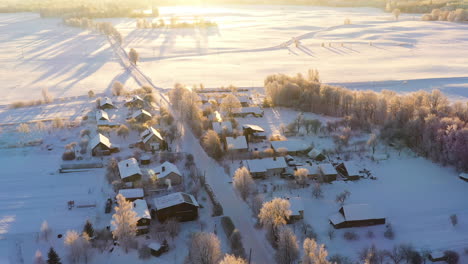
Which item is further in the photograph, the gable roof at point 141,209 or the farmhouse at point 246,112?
the farmhouse at point 246,112

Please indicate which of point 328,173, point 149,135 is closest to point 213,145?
point 149,135

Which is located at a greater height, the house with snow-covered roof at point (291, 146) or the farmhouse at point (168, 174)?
the house with snow-covered roof at point (291, 146)

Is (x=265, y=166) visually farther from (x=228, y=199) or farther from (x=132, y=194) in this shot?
(x=132, y=194)

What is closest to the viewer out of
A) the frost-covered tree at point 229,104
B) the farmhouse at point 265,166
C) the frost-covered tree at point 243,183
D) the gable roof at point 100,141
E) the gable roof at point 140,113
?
the frost-covered tree at point 243,183

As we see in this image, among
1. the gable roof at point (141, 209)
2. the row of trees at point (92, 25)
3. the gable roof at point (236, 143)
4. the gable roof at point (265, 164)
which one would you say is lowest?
the gable roof at point (141, 209)

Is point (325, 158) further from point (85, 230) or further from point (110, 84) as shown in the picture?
point (110, 84)

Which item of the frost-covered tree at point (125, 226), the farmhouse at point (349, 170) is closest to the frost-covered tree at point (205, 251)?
the frost-covered tree at point (125, 226)

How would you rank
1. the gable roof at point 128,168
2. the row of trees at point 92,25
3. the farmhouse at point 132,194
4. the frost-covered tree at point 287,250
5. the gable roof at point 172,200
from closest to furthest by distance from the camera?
the frost-covered tree at point 287,250 < the gable roof at point 172,200 < the farmhouse at point 132,194 < the gable roof at point 128,168 < the row of trees at point 92,25

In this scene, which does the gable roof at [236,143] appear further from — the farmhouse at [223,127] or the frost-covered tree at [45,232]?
the frost-covered tree at [45,232]
